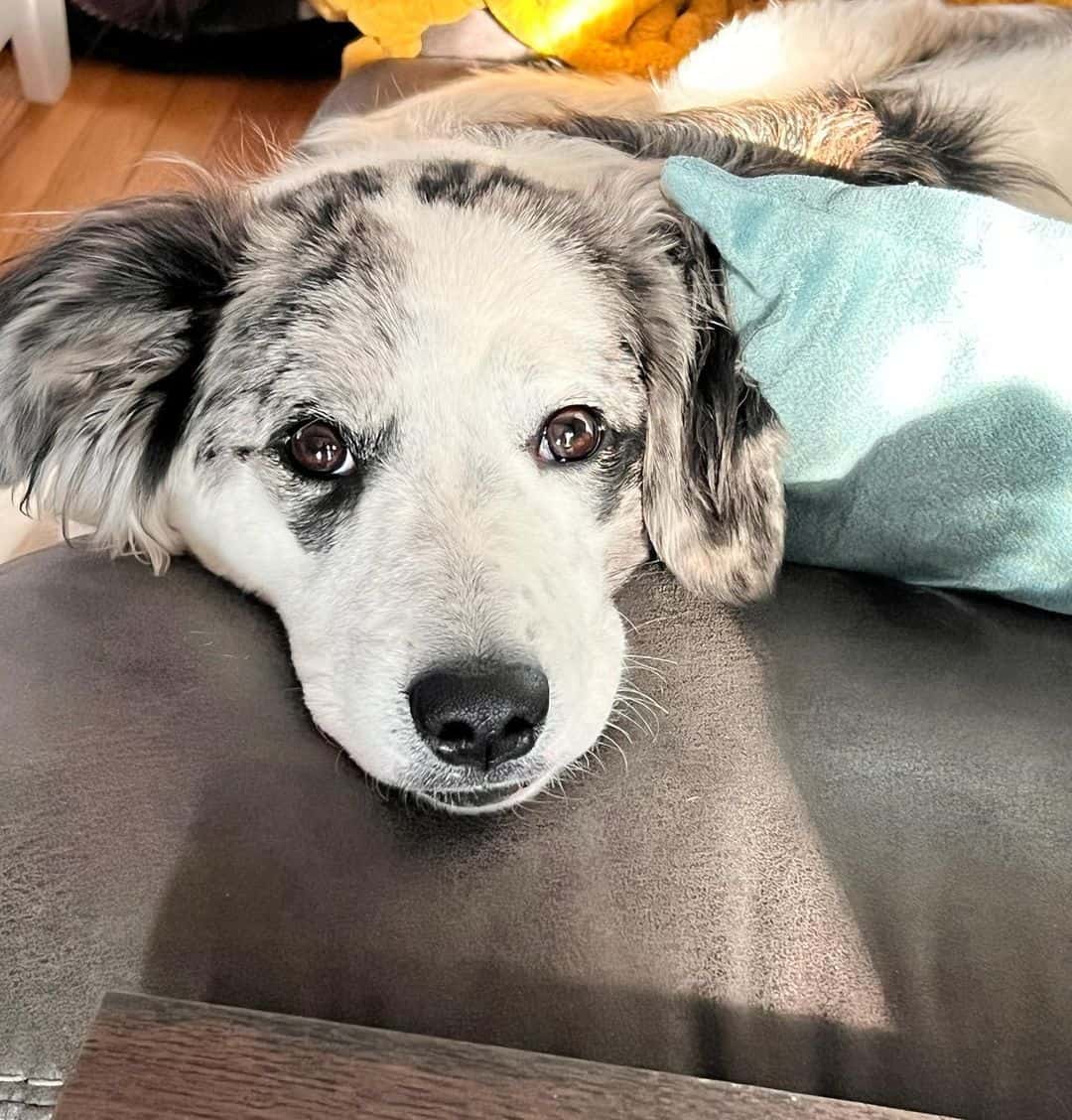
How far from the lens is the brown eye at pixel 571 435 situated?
1040 mm

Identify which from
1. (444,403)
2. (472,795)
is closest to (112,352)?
(444,403)

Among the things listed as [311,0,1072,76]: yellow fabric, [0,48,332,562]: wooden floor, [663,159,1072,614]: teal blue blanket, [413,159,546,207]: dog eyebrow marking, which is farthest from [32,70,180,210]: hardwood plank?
[663,159,1072,614]: teal blue blanket

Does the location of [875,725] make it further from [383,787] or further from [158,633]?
[158,633]

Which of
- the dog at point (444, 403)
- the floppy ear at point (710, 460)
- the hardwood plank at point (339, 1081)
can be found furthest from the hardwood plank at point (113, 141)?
the hardwood plank at point (339, 1081)

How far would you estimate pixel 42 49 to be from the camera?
2439 millimetres

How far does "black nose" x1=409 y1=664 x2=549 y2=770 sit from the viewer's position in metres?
0.85

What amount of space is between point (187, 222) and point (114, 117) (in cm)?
167

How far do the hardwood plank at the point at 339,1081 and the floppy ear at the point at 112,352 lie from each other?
22.6 inches

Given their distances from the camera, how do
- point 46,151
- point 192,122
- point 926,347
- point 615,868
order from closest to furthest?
1. point 615,868
2. point 926,347
3. point 46,151
4. point 192,122

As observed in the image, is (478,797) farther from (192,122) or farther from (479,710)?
(192,122)

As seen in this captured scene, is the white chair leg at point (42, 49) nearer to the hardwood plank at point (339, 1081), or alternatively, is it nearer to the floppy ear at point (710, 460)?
the floppy ear at point (710, 460)

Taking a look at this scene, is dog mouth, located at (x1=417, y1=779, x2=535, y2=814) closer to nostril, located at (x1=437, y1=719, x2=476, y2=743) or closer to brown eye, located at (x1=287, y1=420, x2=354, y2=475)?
nostril, located at (x1=437, y1=719, x2=476, y2=743)

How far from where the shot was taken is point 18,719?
2.86 feet

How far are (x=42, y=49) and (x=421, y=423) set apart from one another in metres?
2.00
